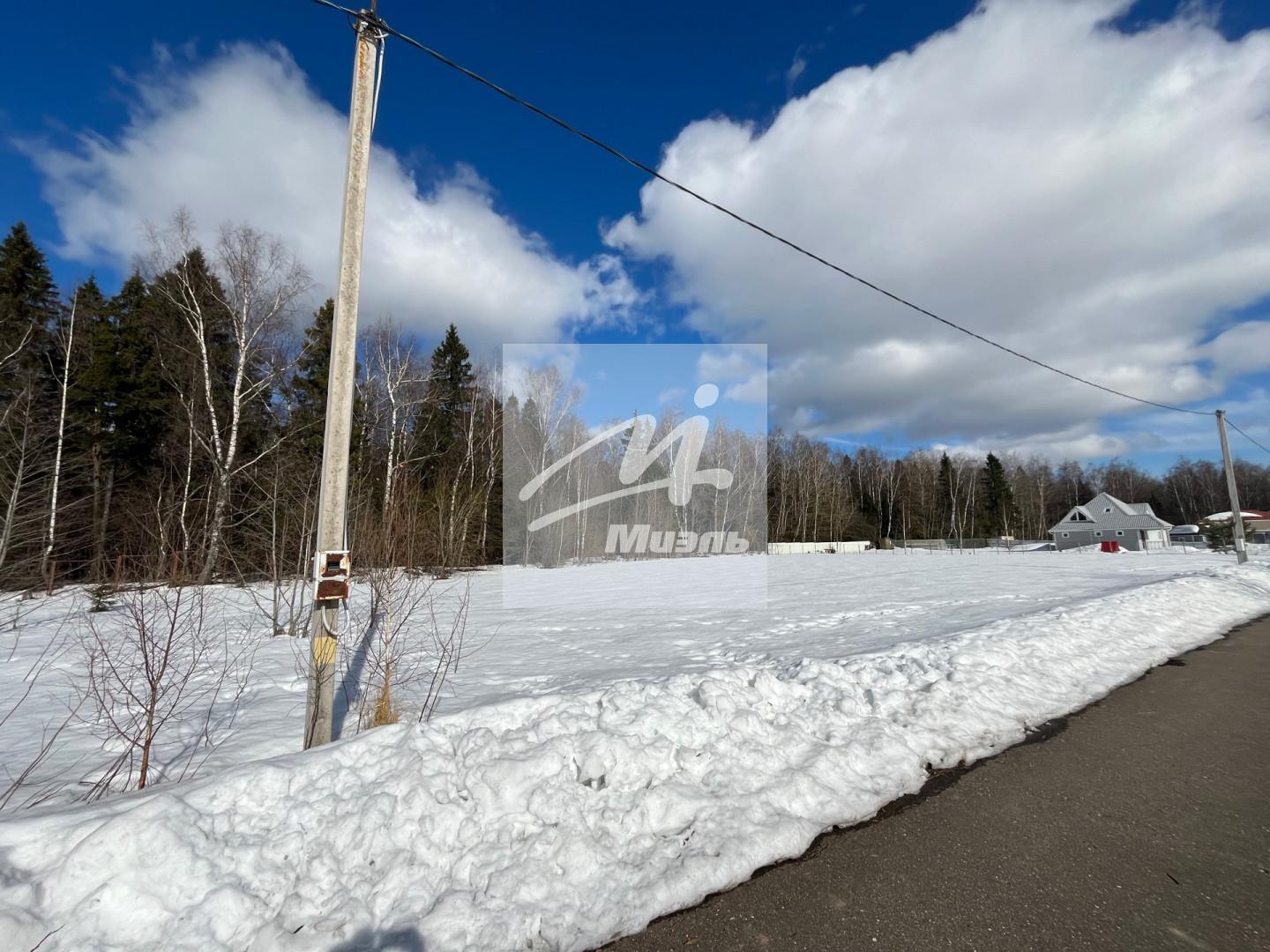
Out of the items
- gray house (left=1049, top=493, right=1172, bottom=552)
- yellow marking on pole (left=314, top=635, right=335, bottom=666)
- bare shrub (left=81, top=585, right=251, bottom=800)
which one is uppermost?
gray house (left=1049, top=493, right=1172, bottom=552)

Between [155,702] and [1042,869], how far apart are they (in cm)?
496

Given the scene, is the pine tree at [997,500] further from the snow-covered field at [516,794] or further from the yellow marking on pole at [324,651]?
the yellow marking on pole at [324,651]

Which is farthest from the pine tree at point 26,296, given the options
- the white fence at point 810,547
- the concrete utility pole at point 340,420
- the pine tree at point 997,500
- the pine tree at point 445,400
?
the pine tree at point 997,500

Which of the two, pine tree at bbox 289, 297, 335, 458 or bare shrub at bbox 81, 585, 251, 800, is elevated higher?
pine tree at bbox 289, 297, 335, 458

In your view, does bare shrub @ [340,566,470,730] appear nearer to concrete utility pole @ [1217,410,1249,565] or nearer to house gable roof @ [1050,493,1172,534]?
concrete utility pole @ [1217,410,1249,565]

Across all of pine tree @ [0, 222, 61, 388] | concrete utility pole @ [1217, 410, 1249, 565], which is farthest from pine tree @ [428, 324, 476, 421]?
concrete utility pole @ [1217, 410, 1249, 565]

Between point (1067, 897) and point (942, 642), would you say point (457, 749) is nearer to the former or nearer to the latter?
point (1067, 897)

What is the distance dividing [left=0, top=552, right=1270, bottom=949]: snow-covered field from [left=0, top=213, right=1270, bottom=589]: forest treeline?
2.26 m

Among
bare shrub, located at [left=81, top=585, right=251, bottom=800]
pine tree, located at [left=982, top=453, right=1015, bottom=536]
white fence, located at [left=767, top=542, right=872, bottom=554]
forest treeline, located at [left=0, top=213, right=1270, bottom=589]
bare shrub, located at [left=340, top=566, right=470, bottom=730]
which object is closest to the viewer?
bare shrub, located at [left=81, top=585, right=251, bottom=800]

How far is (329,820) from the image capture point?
2.47 metres

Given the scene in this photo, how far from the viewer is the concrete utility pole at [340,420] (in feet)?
10.7

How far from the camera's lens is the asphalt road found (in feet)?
6.99

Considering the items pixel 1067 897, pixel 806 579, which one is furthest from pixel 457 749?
pixel 806 579

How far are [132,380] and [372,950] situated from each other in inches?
999
